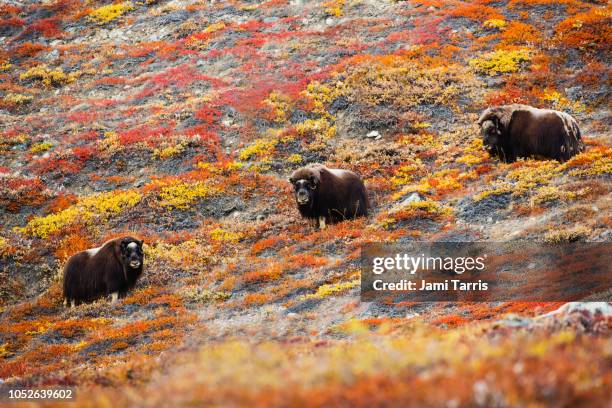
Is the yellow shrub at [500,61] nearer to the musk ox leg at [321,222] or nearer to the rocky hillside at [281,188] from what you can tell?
the rocky hillside at [281,188]

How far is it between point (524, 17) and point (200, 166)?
24.5 meters

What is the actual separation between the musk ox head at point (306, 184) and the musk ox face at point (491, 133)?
21.4ft

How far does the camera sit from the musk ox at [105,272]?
18500 millimetres

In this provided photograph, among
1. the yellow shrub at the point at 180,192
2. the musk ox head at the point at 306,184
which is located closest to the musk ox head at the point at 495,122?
the musk ox head at the point at 306,184

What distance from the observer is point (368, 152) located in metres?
27.3

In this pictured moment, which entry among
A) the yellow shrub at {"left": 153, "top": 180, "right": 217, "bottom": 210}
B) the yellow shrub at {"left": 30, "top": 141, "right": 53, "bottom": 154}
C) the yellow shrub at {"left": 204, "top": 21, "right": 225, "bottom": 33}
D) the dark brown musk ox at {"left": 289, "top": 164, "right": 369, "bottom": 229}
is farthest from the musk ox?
the yellow shrub at {"left": 204, "top": 21, "right": 225, "bottom": 33}

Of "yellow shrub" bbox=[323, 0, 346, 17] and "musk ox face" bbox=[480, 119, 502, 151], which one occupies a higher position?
"yellow shrub" bbox=[323, 0, 346, 17]

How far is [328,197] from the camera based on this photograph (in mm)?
21188

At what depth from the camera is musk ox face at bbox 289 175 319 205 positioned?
20.4 m

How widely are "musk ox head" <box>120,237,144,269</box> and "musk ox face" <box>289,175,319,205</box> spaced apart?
5.61 meters

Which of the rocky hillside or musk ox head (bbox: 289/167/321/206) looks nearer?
the rocky hillside

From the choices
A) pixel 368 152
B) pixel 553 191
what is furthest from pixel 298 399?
pixel 368 152

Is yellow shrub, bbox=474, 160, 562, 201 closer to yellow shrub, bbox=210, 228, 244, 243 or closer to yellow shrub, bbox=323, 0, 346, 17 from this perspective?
yellow shrub, bbox=210, 228, 244, 243

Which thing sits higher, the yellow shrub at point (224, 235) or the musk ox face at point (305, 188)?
the musk ox face at point (305, 188)
